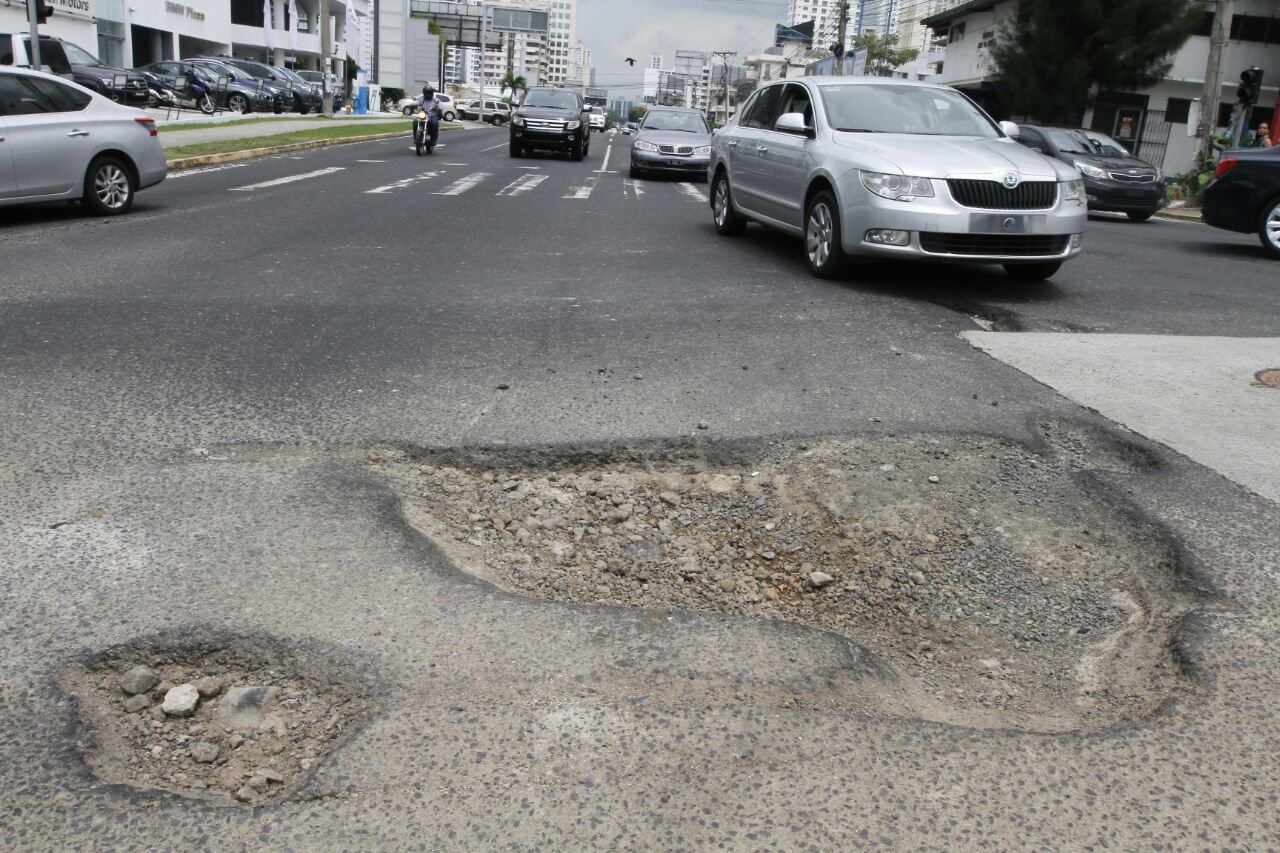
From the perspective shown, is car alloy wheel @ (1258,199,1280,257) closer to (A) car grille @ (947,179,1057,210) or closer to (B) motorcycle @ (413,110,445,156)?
(A) car grille @ (947,179,1057,210)

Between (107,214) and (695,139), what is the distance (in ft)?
42.3

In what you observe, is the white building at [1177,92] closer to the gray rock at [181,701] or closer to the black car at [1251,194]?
the black car at [1251,194]

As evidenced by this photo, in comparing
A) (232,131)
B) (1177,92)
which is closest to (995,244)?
(232,131)

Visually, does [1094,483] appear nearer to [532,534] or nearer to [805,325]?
[532,534]

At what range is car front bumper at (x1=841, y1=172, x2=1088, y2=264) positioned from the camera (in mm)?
8016

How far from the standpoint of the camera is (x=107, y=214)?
11453 mm

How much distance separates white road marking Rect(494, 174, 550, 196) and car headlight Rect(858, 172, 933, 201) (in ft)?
28.8

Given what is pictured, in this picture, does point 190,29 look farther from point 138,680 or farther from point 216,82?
point 138,680

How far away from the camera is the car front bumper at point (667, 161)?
21.2 metres

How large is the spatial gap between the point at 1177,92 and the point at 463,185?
34550 mm

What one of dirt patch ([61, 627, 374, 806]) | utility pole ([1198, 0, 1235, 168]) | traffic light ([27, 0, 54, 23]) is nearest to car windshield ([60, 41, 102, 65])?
traffic light ([27, 0, 54, 23])

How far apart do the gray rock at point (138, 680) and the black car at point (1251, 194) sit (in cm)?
1290

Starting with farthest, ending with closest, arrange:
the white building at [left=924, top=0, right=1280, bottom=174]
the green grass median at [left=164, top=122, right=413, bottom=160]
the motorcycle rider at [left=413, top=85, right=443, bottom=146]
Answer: the white building at [left=924, top=0, right=1280, bottom=174] → the motorcycle rider at [left=413, top=85, right=443, bottom=146] → the green grass median at [left=164, top=122, right=413, bottom=160]

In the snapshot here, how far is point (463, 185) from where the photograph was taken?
56.4ft
